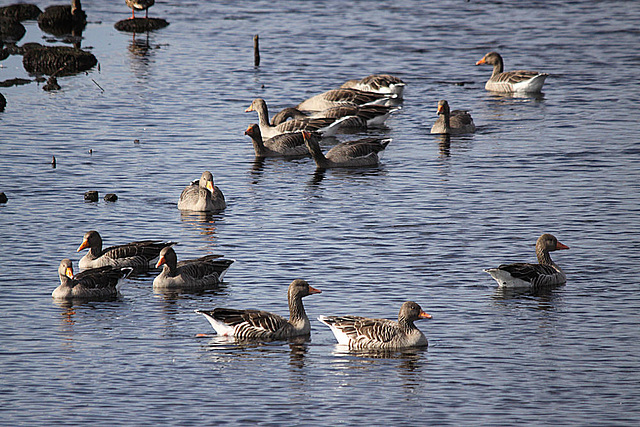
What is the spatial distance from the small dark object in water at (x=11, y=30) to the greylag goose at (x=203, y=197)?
3064cm

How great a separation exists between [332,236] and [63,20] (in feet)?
121

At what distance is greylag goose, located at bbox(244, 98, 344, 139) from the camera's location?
1357 inches

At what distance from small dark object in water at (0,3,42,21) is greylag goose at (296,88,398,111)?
27.7 metres

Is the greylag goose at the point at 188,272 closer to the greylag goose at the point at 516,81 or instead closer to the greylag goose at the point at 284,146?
the greylag goose at the point at 284,146

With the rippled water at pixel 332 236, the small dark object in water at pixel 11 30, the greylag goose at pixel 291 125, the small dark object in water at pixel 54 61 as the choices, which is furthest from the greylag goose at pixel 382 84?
the small dark object in water at pixel 11 30

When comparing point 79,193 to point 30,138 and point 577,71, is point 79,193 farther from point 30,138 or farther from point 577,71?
point 577,71

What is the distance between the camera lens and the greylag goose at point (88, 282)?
65.2 ft

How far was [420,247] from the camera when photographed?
2294 cm

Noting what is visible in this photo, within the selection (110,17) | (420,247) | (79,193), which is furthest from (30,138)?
(110,17)

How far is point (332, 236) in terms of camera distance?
940 inches

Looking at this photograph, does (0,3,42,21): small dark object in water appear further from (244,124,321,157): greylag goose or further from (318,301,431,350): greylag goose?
(318,301,431,350): greylag goose

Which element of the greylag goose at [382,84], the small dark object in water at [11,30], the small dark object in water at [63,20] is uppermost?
the small dark object in water at [63,20]

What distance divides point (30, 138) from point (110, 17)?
91.5ft

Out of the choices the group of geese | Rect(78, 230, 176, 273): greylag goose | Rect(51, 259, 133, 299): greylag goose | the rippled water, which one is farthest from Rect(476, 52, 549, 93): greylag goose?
Rect(51, 259, 133, 299): greylag goose
